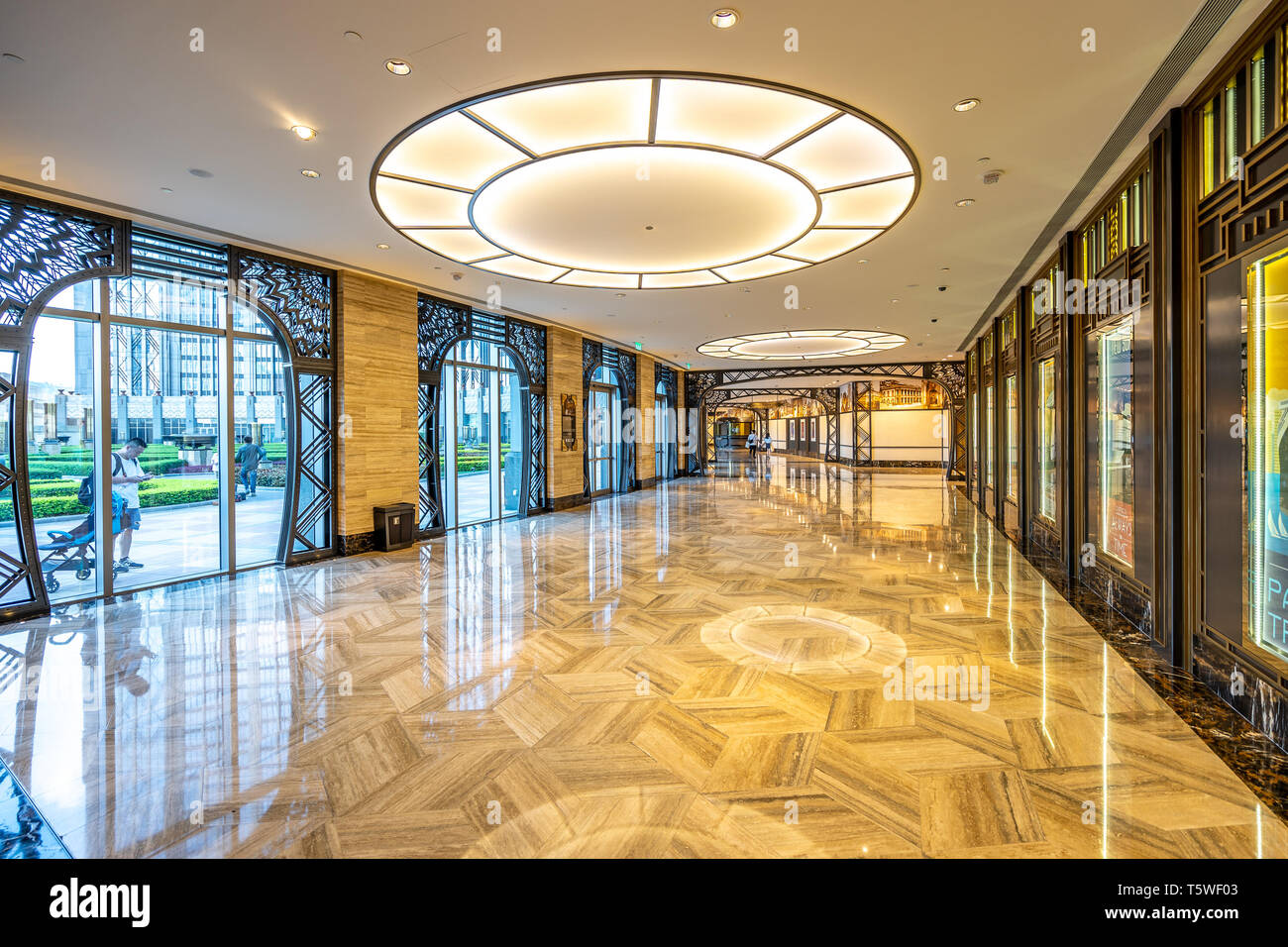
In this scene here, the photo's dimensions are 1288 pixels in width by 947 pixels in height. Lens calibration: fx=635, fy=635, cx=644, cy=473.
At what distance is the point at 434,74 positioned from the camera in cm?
Answer: 365

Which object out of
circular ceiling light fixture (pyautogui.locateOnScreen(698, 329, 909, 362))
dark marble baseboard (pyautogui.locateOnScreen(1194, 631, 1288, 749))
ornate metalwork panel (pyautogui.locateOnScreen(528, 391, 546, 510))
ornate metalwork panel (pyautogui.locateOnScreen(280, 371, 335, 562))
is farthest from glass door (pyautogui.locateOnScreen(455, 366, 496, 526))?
dark marble baseboard (pyautogui.locateOnScreen(1194, 631, 1288, 749))

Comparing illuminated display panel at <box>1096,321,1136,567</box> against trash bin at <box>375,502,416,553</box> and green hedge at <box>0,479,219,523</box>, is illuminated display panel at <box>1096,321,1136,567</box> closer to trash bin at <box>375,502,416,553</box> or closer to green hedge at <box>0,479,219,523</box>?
trash bin at <box>375,502,416,553</box>

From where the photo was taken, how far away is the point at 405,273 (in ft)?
26.1

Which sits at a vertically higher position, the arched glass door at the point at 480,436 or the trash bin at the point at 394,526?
the arched glass door at the point at 480,436

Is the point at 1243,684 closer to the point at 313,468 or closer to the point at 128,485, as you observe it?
the point at 313,468

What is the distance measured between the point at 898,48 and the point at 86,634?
21.6ft

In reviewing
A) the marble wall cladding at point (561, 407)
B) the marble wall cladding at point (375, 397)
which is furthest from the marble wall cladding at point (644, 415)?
the marble wall cladding at point (375, 397)

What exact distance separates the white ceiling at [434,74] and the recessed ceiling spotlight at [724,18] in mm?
47

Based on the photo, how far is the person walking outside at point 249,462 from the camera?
7.10 metres

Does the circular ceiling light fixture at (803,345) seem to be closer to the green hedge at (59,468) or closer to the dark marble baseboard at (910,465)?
the dark marble baseboard at (910,465)

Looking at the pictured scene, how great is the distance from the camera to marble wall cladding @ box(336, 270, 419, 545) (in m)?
7.85

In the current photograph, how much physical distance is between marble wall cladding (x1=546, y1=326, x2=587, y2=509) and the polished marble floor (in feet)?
19.7

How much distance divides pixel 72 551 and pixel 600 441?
9917mm
